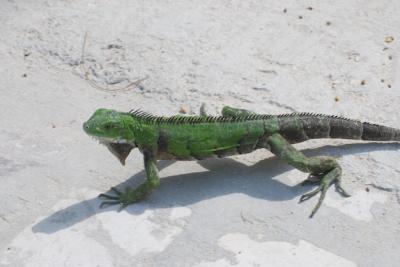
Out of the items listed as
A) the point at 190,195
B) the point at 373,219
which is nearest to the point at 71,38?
the point at 190,195

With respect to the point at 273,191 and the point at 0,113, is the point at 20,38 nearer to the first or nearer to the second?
the point at 0,113

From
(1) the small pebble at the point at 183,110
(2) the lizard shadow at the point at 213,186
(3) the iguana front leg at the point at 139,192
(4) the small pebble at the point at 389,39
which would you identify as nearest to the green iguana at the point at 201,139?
(3) the iguana front leg at the point at 139,192

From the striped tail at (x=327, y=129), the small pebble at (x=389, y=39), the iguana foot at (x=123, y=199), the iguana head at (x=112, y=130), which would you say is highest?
the small pebble at (x=389, y=39)

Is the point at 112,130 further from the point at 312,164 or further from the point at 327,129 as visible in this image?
the point at 327,129

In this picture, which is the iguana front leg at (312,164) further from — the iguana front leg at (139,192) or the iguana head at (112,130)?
the iguana head at (112,130)

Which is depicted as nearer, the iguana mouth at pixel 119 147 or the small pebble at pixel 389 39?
the iguana mouth at pixel 119 147

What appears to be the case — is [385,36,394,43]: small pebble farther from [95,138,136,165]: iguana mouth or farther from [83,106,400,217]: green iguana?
[95,138,136,165]: iguana mouth

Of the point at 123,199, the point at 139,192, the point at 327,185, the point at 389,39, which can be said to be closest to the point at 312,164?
the point at 327,185

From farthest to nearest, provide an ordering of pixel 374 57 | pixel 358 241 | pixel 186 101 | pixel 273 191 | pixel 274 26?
pixel 274 26, pixel 374 57, pixel 186 101, pixel 273 191, pixel 358 241

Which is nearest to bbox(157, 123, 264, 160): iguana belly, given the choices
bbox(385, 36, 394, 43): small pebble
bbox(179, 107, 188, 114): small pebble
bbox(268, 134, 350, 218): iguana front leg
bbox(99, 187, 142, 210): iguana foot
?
bbox(268, 134, 350, 218): iguana front leg
